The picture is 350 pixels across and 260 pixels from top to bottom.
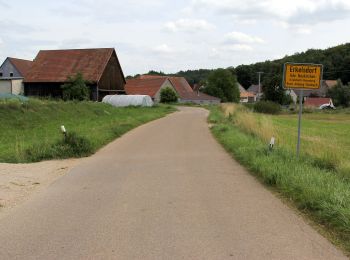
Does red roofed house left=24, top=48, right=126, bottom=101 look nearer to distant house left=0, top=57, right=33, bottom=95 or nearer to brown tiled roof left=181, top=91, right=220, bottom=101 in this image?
distant house left=0, top=57, right=33, bottom=95

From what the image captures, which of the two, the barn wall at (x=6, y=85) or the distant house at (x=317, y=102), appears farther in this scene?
the distant house at (x=317, y=102)

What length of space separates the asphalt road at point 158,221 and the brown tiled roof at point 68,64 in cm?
5293

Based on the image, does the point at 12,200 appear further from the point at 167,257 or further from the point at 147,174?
the point at 167,257

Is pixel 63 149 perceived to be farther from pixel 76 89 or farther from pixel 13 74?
pixel 13 74

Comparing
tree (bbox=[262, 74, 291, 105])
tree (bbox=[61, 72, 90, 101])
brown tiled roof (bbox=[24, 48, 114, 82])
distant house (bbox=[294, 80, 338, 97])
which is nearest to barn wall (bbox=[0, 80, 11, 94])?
brown tiled roof (bbox=[24, 48, 114, 82])

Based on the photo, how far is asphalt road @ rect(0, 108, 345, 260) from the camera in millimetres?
5504

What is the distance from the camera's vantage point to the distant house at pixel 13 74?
6656 cm

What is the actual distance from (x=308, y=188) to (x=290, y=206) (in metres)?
0.58

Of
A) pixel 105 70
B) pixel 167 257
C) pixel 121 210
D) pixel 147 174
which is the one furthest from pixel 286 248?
pixel 105 70

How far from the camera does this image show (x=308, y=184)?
8.51m

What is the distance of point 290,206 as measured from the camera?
25.8ft

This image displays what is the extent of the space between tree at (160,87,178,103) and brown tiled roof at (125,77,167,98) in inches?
68.4

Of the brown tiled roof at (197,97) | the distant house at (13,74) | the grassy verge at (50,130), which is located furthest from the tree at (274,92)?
the grassy verge at (50,130)

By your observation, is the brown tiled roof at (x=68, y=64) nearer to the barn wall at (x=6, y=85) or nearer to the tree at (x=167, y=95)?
the barn wall at (x=6, y=85)
